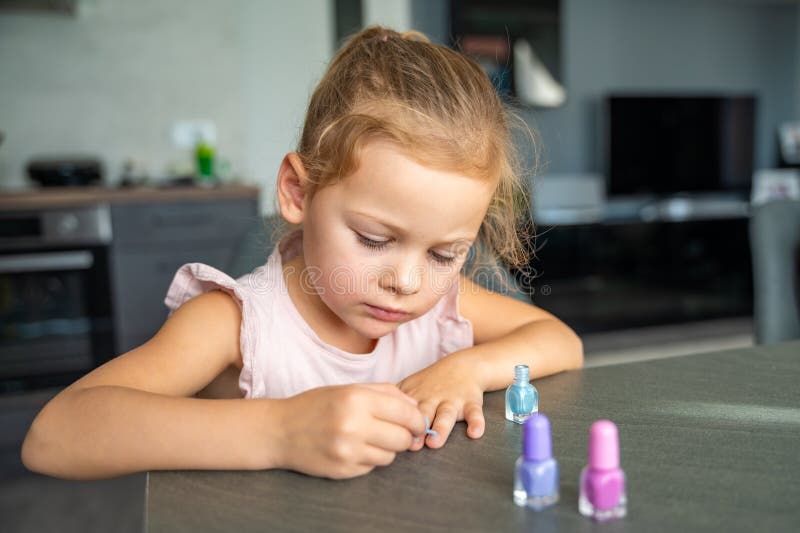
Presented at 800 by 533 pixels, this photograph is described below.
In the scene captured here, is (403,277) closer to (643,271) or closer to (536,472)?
(536,472)

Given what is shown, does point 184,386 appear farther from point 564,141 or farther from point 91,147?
point 564,141

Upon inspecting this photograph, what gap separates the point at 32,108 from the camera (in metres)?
3.09

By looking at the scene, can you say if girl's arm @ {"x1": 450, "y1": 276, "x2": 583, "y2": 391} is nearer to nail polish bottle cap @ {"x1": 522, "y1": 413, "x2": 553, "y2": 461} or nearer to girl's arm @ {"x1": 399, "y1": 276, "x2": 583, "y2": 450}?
girl's arm @ {"x1": 399, "y1": 276, "x2": 583, "y2": 450}

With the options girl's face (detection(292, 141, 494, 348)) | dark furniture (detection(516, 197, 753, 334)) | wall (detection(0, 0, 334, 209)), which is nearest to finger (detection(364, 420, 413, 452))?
girl's face (detection(292, 141, 494, 348))

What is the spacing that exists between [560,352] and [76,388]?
543 mm

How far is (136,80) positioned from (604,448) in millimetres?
3176

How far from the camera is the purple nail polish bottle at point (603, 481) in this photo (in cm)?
46

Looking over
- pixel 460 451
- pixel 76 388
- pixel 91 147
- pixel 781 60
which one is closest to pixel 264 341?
pixel 76 388

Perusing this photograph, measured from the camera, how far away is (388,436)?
0.56m

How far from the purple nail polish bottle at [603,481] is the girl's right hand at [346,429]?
16 cm

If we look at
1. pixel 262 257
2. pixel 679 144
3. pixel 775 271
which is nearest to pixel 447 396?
pixel 262 257

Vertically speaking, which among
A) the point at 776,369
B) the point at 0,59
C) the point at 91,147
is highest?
the point at 0,59

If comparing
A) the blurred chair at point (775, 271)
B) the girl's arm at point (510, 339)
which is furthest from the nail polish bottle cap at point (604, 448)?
the blurred chair at point (775, 271)

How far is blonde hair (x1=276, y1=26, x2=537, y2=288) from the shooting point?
2.50 feet
